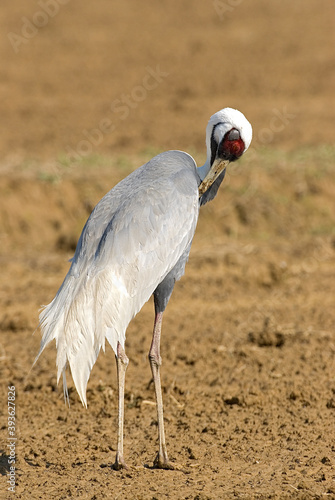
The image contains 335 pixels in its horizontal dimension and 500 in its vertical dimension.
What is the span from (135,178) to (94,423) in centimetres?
203

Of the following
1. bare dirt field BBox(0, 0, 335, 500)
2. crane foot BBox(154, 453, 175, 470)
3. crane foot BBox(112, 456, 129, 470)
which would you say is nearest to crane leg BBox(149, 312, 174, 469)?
crane foot BBox(154, 453, 175, 470)

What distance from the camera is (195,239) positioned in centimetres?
1117

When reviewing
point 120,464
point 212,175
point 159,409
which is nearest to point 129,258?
point 212,175

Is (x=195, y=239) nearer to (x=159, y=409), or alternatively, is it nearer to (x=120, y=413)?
(x=159, y=409)

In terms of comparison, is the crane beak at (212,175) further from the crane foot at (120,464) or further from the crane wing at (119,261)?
the crane foot at (120,464)

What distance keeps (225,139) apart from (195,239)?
6.27 meters

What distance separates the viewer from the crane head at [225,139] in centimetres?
491

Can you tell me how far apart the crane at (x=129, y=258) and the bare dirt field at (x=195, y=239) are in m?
0.72

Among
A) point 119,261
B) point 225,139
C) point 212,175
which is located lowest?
point 119,261

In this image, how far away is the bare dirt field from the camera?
505 cm

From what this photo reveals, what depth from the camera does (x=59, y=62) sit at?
74.7 feet

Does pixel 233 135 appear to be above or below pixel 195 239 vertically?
below

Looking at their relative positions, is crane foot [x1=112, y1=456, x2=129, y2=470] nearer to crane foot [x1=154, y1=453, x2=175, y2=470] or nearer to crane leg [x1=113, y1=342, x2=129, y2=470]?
crane leg [x1=113, y1=342, x2=129, y2=470]

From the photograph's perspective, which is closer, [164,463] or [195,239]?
[164,463]
